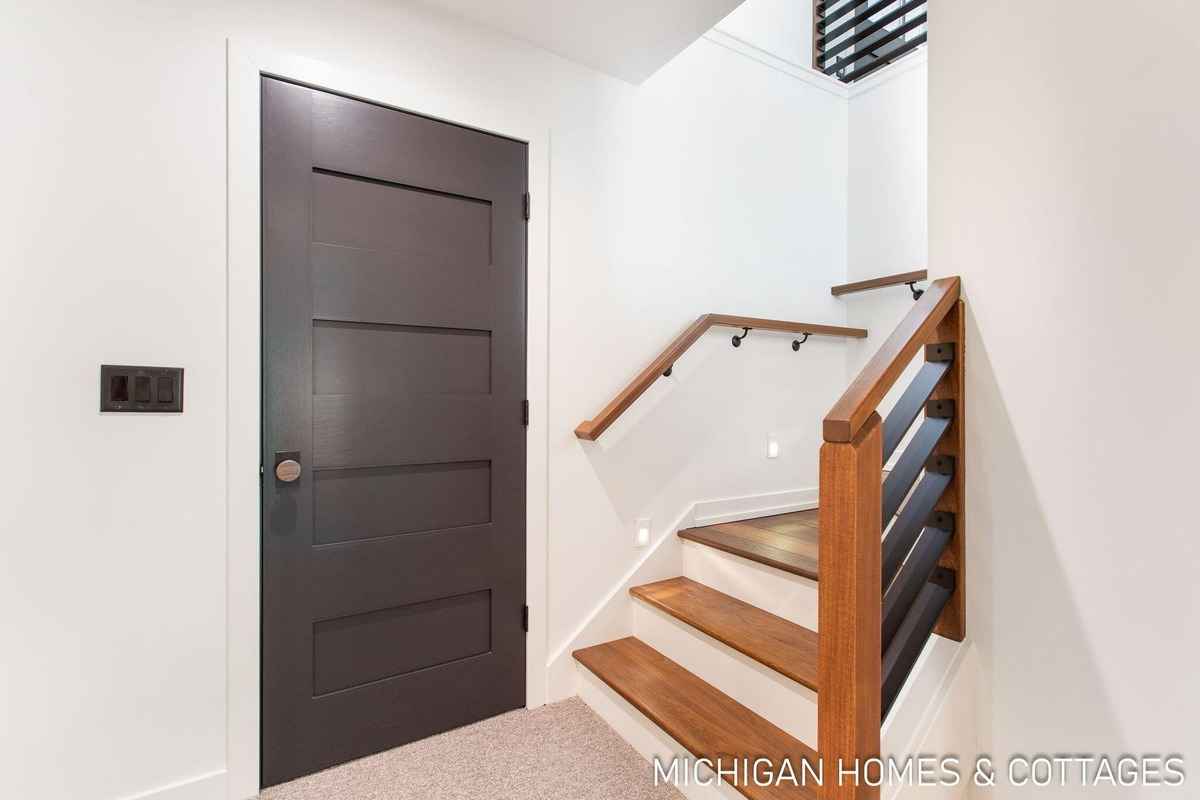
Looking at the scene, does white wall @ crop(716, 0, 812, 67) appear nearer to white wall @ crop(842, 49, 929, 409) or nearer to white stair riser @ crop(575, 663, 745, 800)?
white wall @ crop(842, 49, 929, 409)

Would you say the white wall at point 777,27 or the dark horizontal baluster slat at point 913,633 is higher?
the white wall at point 777,27

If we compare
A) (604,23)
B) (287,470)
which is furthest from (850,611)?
(604,23)

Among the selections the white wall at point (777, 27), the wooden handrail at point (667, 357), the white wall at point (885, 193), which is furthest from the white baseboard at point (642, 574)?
the white wall at point (777, 27)

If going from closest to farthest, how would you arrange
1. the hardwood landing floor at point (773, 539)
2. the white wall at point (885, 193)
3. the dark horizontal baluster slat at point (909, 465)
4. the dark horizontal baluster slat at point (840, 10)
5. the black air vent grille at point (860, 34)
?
the dark horizontal baluster slat at point (909, 465) < the hardwood landing floor at point (773, 539) < the white wall at point (885, 193) < the black air vent grille at point (860, 34) < the dark horizontal baluster slat at point (840, 10)

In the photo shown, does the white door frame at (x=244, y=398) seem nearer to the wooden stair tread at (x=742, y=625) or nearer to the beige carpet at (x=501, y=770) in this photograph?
the beige carpet at (x=501, y=770)

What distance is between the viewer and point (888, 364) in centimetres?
103

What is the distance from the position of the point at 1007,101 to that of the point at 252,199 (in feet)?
6.36

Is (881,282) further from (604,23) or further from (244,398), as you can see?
(244,398)

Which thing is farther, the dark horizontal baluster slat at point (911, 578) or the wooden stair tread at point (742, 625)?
the wooden stair tread at point (742, 625)

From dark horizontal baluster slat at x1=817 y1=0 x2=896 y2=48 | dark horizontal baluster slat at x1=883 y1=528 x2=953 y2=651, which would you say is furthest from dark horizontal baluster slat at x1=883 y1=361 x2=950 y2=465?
dark horizontal baluster slat at x1=817 y1=0 x2=896 y2=48

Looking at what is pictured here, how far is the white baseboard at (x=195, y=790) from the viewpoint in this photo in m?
1.44

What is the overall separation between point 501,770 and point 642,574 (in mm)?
878

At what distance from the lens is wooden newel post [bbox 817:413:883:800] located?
93 centimetres

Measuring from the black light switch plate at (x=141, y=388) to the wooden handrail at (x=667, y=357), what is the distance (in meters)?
Result: 1.25
